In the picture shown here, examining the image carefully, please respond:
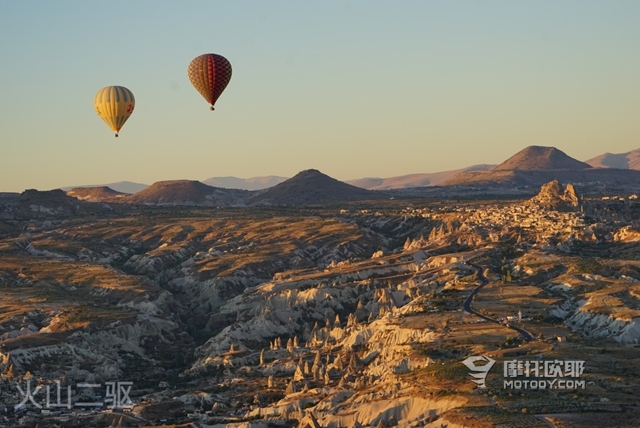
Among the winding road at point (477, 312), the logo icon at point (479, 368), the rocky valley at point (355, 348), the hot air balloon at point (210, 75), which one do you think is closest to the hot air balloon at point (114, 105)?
the hot air balloon at point (210, 75)

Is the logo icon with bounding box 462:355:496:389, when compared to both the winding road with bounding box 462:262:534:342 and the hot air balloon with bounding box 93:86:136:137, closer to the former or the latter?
the winding road with bounding box 462:262:534:342

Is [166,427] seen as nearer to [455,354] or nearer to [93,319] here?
[455,354]

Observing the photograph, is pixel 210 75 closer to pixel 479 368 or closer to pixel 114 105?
pixel 114 105

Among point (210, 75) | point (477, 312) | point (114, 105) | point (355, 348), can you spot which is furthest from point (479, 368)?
point (114, 105)

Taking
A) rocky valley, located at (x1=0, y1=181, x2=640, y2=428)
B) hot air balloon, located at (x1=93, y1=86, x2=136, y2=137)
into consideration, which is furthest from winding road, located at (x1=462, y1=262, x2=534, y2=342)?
hot air balloon, located at (x1=93, y1=86, x2=136, y2=137)

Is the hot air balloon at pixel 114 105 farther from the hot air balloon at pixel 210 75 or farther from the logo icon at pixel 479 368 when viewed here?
the logo icon at pixel 479 368

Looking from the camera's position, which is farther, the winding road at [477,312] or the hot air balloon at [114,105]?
the hot air balloon at [114,105]
